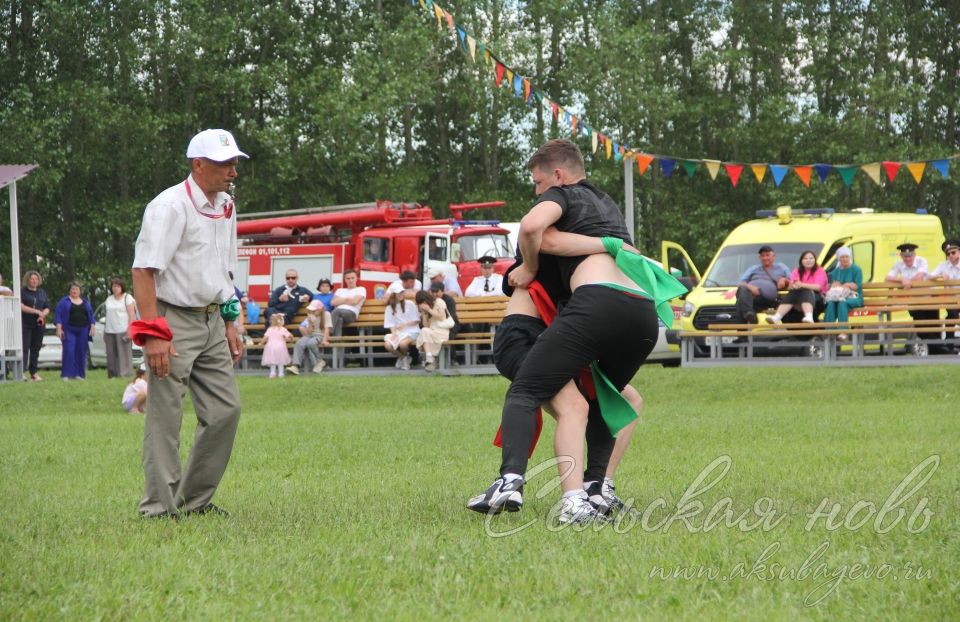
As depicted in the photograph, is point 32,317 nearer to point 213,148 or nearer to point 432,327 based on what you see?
point 432,327

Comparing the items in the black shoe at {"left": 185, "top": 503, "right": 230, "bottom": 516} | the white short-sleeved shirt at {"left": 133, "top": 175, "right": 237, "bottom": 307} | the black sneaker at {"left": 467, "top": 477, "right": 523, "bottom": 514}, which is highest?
the white short-sleeved shirt at {"left": 133, "top": 175, "right": 237, "bottom": 307}

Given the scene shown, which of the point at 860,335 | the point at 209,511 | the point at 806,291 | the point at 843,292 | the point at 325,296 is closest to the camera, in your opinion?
the point at 209,511

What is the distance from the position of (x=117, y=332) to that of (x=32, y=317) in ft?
4.59

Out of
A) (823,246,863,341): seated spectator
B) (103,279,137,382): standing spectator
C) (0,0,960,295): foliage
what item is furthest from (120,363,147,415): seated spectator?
(0,0,960,295): foliage

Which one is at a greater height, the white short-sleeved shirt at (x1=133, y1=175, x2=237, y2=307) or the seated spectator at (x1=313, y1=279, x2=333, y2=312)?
the white short-sleeved shirt at (x1=133, y1=175, x2=237, y2=307)

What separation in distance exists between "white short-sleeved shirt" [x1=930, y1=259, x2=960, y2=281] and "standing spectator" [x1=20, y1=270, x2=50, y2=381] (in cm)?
1351

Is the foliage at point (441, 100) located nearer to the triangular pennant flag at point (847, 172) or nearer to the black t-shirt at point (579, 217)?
the triangular pennant flag at point (847, 172)

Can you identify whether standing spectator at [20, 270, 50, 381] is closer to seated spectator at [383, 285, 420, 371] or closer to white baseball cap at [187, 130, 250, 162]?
seated spectator at [383, 285, 420, 371]

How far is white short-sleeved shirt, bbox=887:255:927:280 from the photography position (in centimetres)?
1973

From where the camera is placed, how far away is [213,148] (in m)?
6.54

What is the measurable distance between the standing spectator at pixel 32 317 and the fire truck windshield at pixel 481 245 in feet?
26.0

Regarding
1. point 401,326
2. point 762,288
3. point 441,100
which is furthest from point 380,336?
point 441,100

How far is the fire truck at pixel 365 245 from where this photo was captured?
2700 cm

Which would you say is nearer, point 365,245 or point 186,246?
point 186,246
